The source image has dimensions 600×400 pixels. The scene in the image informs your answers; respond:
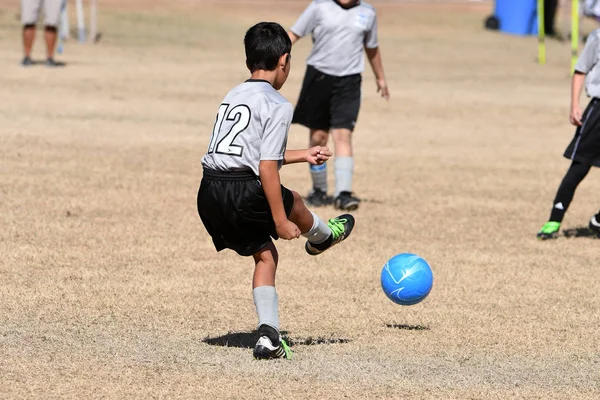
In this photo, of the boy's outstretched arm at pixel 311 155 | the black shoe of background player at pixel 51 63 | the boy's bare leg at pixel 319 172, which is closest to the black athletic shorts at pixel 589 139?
the boy's bare leg at pixel 319 172

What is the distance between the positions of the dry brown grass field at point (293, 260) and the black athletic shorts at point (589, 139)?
0.75 meters

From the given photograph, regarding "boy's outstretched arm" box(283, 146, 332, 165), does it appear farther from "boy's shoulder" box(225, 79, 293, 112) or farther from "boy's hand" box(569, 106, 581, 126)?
"boy's hand" box(569, 106, 581, 126)

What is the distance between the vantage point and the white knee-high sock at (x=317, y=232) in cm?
638

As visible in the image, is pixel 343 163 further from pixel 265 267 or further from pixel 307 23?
pixel 265 267

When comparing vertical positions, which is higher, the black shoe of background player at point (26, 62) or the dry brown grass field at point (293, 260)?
the dry brown grass field at point (293, 260)

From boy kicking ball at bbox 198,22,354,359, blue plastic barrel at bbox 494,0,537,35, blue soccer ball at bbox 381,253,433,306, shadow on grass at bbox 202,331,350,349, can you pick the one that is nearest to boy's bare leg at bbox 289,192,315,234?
boy kicking ball at bbox 198,22,354,359

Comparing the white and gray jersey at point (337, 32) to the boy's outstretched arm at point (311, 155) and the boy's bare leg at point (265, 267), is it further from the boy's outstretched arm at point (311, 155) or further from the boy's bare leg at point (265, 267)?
the boy's bare leg at point (265, 267)

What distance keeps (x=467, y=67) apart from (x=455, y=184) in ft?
37.6

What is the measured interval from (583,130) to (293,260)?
285 centimetres

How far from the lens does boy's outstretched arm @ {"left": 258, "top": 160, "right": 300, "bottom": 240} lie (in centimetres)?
574

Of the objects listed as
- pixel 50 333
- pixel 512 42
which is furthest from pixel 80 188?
pixel 512 42

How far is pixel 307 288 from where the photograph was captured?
7.93 meters

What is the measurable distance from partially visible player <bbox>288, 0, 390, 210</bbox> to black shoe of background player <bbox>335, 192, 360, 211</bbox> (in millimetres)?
20

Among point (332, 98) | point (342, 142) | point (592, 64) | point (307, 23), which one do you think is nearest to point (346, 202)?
point (342, 142)
